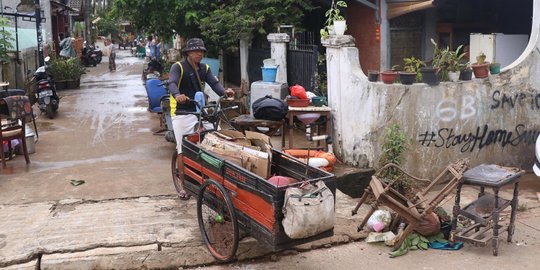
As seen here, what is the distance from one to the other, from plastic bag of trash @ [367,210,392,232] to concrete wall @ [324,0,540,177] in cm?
174

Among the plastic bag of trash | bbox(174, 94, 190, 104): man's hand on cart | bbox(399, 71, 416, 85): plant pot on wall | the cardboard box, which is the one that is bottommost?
the plastic bag of trash

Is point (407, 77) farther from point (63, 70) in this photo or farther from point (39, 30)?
point (63, 70)

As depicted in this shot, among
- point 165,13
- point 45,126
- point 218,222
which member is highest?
point 165,13

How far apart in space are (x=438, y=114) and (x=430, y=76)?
1.71 feet

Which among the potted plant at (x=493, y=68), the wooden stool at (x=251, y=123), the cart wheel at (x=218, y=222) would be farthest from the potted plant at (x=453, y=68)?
the cart wheel at (x=218, y=222)

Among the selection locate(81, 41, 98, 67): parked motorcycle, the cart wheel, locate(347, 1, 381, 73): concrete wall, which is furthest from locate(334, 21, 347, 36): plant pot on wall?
locate(81, 41, 98, 67): parked motorcycle

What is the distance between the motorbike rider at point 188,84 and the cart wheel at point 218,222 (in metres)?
1.11

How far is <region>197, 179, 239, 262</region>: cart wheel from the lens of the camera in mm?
4448

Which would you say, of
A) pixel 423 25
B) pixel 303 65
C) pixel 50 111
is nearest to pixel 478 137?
pixel 303 65

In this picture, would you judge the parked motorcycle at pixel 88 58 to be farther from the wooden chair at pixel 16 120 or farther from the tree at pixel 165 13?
the wooden chair at pixel 16 120

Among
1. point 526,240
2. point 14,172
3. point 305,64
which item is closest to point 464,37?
point 305,64

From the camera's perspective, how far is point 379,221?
213 inches

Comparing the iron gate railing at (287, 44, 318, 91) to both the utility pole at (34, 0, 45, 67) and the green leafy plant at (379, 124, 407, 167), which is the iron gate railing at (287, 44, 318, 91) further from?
the utility pole at (34, 0, 45, 67)

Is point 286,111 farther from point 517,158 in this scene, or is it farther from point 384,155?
point 517,158
